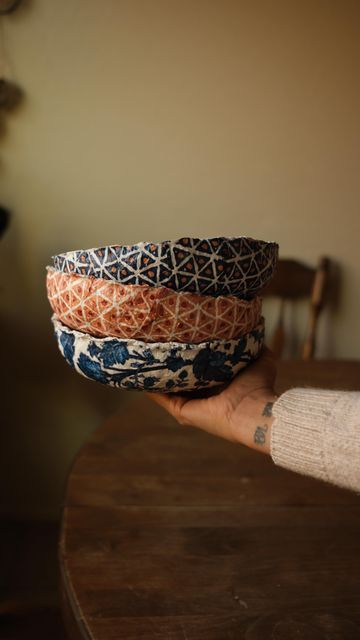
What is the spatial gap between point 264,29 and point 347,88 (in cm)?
30

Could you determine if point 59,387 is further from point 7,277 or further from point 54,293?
point 54,293

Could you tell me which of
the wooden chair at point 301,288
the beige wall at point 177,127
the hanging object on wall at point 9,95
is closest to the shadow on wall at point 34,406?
the beige wall at point 177,127

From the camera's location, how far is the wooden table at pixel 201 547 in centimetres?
45

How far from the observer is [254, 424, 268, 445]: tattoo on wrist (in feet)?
1.71

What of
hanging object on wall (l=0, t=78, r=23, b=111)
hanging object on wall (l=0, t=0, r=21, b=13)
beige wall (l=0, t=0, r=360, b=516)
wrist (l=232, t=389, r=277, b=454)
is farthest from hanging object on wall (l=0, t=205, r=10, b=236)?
wrist (l=232, t=389, r=277, b=454)

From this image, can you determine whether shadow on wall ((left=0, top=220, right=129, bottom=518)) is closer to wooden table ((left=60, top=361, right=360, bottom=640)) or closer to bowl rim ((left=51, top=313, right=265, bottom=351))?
wooden table ((left=60, top=361, right=360, bottom=640))

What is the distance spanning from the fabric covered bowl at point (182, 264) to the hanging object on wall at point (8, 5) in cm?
119

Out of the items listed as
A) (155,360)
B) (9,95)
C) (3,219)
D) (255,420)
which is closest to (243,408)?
(255,420)

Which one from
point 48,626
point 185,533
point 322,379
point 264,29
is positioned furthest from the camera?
point 264,29

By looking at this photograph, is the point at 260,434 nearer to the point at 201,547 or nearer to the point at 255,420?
the point at 255,420

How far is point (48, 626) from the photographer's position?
1.31m

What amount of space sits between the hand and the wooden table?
121 millimetres

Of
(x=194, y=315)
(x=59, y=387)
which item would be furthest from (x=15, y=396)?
(x=194, y=315)

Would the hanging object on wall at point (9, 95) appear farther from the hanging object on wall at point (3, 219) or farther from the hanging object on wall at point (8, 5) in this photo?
the hanging object on wall at point (3, 219)
